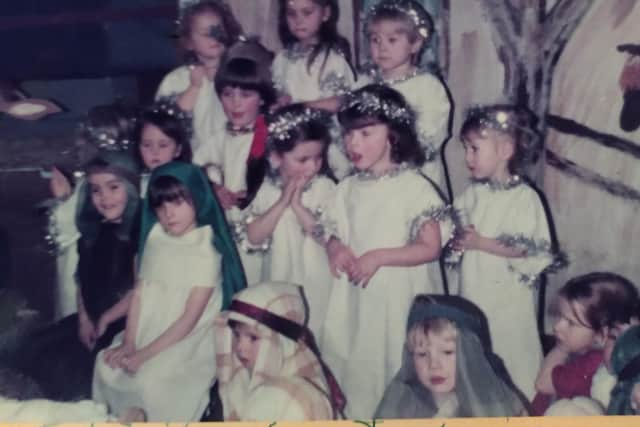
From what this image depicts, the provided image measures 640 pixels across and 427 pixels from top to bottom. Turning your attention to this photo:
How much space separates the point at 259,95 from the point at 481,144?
42cm

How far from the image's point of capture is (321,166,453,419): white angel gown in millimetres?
1600

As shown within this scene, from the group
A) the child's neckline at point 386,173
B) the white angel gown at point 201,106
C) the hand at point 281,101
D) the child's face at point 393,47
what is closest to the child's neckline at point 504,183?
the child's neckline at point 386,173

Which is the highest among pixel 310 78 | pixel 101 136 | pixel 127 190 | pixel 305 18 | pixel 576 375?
pixel 305 18

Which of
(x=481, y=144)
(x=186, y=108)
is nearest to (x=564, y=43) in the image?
(x=481, y=144)

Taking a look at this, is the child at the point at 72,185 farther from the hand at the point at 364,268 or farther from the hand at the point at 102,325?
the hand at the point at 364,268

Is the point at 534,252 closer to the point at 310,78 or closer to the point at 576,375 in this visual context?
the point at 576,375

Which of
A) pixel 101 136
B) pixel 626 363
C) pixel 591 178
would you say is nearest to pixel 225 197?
pixel 101 136

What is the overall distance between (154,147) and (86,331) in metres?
0.37

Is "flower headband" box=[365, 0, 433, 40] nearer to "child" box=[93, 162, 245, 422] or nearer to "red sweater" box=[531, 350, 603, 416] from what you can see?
"child" box=[93, 162, 245, 422]

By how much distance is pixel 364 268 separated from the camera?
160cm

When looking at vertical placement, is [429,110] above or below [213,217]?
above

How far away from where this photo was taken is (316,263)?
1.62 m

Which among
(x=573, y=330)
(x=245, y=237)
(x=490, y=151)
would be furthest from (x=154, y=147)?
(x=573, y=330)

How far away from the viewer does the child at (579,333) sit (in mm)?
1587
